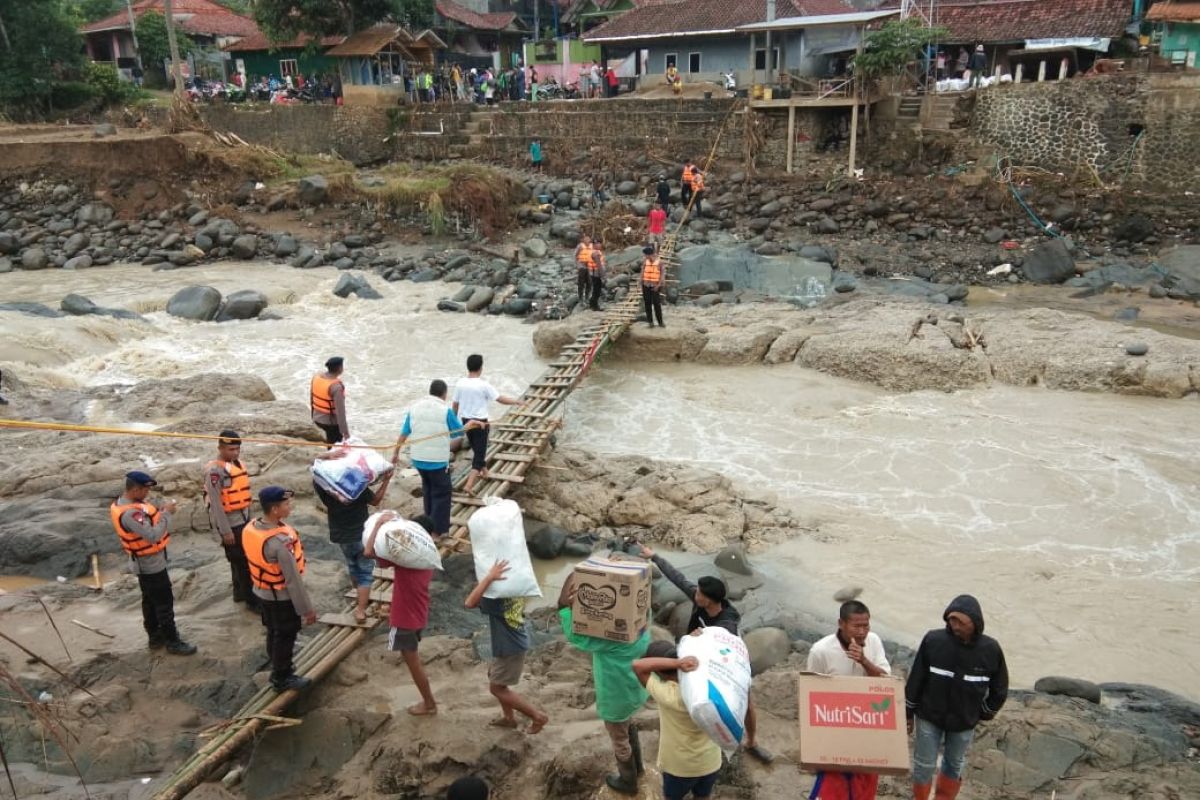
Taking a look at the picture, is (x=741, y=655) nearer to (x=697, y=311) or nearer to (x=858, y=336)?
(x=858, y=336)

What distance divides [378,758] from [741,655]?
2.22 meters

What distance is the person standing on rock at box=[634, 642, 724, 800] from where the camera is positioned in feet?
13.2

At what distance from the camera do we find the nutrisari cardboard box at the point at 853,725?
396cm

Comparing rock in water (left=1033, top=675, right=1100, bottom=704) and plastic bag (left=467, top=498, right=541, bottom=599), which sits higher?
plastic bag (left=467, top=498, right=541, bottom=599)

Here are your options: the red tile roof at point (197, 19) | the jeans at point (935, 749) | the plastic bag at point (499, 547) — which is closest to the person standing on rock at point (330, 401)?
the plastic bag at point (499, 547)

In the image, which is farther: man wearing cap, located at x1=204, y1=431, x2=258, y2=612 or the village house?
the village house

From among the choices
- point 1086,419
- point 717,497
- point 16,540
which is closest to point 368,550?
point 16,540

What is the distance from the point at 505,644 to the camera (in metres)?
5.01

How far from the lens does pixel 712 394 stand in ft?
42.5

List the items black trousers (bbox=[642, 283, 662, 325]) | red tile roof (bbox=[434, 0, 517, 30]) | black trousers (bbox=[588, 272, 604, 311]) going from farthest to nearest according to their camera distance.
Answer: red tile roof (bbox=[434, 0, 517, 30]), black trousers (bbox=[588, 272, 604, 311]), black trousers (bbox=[642, 283, 662, 325])

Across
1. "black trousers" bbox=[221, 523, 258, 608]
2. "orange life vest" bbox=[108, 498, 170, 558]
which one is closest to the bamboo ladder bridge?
"black trousers" bbox=[221, 523, 258, 608]

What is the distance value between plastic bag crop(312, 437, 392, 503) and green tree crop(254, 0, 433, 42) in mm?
28251

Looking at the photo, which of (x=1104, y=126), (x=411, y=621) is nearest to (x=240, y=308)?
(x=411, y=621)

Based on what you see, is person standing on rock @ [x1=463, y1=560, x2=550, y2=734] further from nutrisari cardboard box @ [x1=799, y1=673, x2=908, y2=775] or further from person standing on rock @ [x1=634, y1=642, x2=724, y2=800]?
nutrisari cardboard box @ [x1=799, y1=673, x2=908, y2=775]
